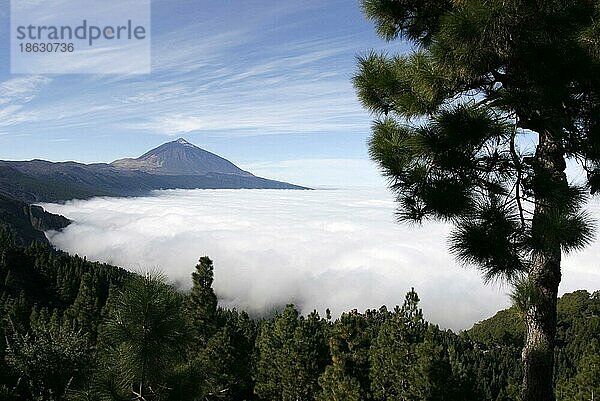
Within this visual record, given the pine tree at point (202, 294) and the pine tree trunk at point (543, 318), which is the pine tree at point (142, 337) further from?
the pine tree at point (202, 294)

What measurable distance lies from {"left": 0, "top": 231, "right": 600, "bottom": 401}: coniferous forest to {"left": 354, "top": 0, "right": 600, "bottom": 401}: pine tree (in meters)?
0.97

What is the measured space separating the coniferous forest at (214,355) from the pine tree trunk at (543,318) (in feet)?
1.14

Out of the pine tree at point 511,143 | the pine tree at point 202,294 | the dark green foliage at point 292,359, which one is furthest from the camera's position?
the pine tree at point 202,294

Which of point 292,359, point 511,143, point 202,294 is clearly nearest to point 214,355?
point 202,294

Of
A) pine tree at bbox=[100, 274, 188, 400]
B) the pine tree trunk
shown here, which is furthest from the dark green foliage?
pine tree at bbox=[100, 274, 188, 400]

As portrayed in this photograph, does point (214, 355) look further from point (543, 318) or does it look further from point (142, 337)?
point (543, 318)

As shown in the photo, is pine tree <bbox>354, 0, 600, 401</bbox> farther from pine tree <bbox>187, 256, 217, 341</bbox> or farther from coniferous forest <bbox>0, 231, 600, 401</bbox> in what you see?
pine tree <bbox>187, 256, 217, 341</bbox>

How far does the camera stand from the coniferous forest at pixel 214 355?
6.21m

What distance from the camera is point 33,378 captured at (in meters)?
13.3

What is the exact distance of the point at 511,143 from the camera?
19.7ft

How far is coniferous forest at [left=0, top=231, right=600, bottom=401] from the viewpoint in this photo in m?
6.21

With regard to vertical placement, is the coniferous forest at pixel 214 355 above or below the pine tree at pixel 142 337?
below

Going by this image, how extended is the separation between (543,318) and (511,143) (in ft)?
8.34

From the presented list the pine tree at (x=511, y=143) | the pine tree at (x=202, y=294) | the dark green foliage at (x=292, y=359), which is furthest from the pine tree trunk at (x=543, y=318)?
the pine tree at (x=202, y=294)
